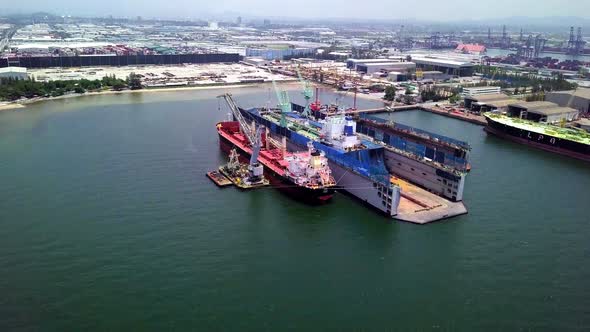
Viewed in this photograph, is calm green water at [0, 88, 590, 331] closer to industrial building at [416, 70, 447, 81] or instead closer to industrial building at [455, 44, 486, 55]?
industrial building at [416, 70, 447, 81]

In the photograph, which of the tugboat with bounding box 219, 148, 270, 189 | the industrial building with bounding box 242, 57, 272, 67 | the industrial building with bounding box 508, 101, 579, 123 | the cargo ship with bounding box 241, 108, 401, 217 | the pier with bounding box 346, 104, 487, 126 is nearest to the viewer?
the cargo ship with bounding box 241, 108, 401, 217

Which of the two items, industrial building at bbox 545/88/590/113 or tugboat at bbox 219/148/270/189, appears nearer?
tugboat at bbox 219/148/270/189

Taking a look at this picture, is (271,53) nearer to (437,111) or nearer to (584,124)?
(437,111)

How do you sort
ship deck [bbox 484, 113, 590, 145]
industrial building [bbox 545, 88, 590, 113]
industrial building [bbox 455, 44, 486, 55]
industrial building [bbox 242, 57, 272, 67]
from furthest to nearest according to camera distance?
industrial building [bbox 455, 44, 486, 55] → industrial building [bbox 242, 57, 272, 67] → industrial building [bbox 545, 88, 590, 113] → ship deck [bbox 484, 113, 590, 145]

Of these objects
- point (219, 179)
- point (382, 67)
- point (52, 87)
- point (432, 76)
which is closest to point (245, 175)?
point (219, 179)

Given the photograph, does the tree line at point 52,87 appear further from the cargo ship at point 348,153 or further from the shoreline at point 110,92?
the cargo ship at point 348,153

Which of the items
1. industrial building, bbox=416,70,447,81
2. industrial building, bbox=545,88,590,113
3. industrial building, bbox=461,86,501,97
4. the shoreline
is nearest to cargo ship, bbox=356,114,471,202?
industrial building, bbox=545,88,590,113
